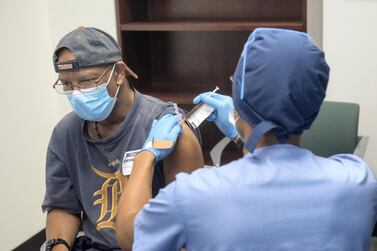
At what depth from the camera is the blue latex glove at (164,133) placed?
1.38 m

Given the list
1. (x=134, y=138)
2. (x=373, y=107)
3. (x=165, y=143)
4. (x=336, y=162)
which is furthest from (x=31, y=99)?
(x=336, y=162)

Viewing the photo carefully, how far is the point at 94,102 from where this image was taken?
157 cm

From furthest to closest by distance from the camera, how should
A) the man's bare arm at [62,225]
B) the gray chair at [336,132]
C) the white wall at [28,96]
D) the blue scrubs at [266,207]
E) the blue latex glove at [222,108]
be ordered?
1. the white wall at [28,96]
2. the gray chair at [336,132]
3. the man's bare arm at [62,225]
4. the blue latex glove at [222,108]
5. the blue scrubs at [266,207]

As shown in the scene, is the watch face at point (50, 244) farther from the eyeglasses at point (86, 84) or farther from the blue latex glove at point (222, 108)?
the blue latex glove at point (222, 108)

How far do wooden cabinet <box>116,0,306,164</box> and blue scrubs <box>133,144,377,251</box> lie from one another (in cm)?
Result: 177

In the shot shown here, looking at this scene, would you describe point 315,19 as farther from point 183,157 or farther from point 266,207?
point 266,207

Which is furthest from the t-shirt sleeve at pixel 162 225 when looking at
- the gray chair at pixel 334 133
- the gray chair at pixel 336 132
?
the gray chair at pixel 336 132

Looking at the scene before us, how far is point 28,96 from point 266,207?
212 cm

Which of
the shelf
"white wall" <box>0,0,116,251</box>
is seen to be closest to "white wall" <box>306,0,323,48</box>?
the shelf

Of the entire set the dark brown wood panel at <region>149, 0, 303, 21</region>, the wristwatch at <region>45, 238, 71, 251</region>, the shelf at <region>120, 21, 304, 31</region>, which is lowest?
the wristwatch at <region>45, 238, 71, 251</region>

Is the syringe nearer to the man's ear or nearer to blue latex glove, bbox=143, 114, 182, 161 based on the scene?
blue latex glove, bbox=143, 114, 182, 161

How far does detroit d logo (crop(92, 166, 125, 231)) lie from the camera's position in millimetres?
1576

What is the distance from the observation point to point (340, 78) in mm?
2451

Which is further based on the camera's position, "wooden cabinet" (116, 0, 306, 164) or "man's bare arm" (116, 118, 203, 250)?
"wooden cabinet" (116, 0, 306, 164)
